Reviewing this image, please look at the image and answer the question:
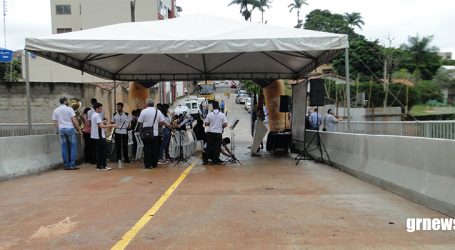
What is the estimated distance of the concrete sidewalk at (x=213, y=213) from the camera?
5820mm

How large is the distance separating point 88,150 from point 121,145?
1002 millimetres

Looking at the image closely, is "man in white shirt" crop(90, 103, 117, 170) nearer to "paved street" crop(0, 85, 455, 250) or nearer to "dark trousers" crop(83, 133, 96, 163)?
"dark trousers" crop(83, 133, 96, 163)

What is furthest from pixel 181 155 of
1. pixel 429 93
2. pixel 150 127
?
pixel 429 93

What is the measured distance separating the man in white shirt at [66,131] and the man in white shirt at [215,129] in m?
3.64

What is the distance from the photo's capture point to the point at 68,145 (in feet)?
43.1

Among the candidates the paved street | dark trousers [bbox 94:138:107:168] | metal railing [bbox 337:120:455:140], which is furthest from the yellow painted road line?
metal railing [bbox 337:120:455:140]

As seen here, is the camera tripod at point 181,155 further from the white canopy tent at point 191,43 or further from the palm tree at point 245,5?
the palm tree at point 245,5

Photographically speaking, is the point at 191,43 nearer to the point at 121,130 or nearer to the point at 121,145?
the point at 121,130

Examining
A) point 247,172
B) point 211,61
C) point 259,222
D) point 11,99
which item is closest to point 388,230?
point 259,222

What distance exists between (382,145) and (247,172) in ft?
12.0

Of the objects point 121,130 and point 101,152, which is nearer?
point 101,152

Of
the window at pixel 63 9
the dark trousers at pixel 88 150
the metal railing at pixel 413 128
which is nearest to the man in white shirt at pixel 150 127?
the dark trousers at pixel 88 150

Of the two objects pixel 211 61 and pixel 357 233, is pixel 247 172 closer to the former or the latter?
pixel 357 233

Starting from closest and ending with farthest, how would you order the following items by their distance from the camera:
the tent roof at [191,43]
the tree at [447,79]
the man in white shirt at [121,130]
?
the tent roof at [191,43] < the man in white shirt at [121,130] < the tree at [447,79]
